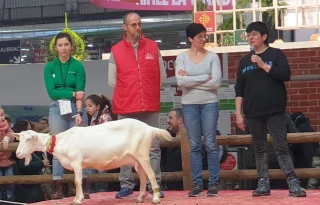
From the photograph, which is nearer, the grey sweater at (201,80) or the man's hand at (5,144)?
the grey sweater at (201,80)

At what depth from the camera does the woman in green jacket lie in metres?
7.98

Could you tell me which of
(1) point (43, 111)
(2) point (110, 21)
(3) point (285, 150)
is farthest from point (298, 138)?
(2) point (110, 21)

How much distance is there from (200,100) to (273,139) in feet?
2.62

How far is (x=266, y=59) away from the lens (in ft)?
25.1

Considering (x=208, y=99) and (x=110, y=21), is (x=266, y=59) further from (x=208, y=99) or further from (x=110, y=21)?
(x=110, y=21)

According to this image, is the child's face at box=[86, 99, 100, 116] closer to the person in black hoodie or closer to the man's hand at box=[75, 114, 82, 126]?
the man's hand at box=[75, 114, 82, 126]

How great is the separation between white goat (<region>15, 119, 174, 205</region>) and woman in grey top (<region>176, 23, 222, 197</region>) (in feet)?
1.68

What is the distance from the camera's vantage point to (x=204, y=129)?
7.95 metres

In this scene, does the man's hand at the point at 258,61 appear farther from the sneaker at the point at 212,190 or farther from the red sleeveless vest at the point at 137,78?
the sneaker at the point at 212,190

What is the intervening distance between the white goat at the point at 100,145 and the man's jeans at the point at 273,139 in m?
0.88

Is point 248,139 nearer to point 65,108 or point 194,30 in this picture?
point 194,30

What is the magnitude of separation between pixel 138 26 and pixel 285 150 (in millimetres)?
1837

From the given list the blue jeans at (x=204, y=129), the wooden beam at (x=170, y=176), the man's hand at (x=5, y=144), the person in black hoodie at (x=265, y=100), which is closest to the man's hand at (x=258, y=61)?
the person in black hoodie at (x=265, y=100)

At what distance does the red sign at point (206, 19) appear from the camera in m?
11.7
